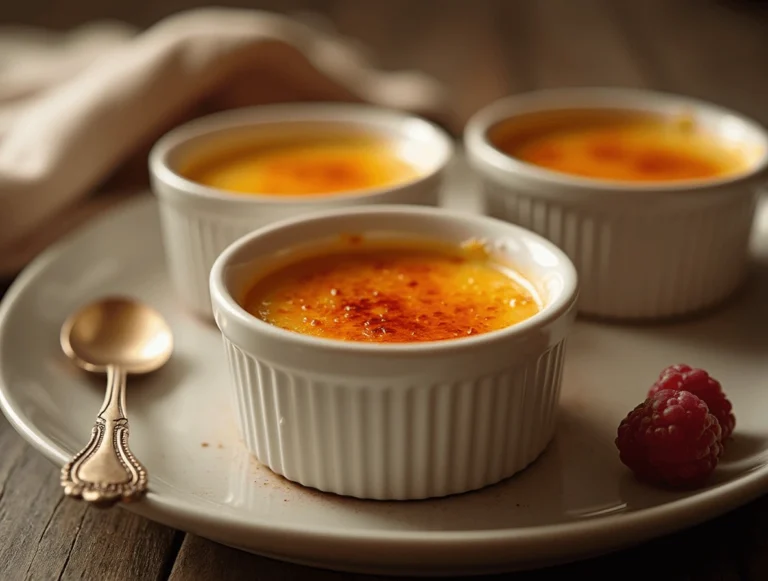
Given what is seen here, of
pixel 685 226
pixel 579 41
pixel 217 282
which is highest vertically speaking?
pixel 217 282

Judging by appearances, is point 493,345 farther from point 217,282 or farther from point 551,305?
point 217,282

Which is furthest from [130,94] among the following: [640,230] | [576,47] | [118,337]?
[576,47]

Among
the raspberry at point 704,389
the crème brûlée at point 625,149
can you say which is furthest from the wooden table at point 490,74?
the crème brûlée at point 625,149

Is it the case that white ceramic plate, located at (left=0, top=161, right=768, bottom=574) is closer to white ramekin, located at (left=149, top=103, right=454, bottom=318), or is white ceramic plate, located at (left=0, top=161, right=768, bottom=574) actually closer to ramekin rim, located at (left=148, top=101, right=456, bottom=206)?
white ramekin, located at (left=149, top=103, right=454, bottom=318)

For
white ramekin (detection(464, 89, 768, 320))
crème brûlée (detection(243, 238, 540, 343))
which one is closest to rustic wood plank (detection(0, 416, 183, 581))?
crème brûlée (detection(243, 238, 540, 343))

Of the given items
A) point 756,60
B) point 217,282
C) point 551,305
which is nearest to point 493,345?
point 551,305

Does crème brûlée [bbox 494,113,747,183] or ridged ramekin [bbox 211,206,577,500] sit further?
crème brûlée [bbox 494,113,747,183]
